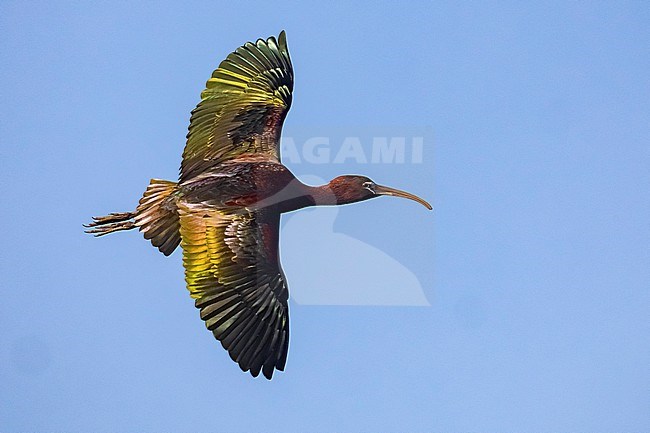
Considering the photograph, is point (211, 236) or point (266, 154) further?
point (266, 154)

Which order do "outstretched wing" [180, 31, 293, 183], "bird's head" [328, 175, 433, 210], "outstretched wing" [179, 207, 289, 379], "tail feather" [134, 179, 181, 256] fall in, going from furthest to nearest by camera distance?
"outstretched wing" [180, 31, 293, 183] → "tail feather" [134, 179, 181, 256] → "bird's head" [328, 175, 433, 210] → "outstretched wing" [179, 207, 289, 379]

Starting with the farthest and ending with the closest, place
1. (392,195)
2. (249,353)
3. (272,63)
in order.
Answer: (272,63) → (392,195) → (249,353)

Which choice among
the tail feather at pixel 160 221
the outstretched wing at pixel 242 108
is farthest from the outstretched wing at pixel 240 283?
the outstretched wing at pixel 242 108

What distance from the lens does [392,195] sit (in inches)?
439

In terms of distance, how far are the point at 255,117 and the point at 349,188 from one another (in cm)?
133

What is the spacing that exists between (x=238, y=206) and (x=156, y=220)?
1052 mm

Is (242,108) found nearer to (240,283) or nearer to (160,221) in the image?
(160,221)

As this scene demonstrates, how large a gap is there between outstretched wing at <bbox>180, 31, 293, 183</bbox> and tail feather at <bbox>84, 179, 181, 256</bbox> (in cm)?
30

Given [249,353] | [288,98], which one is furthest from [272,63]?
[249,353]

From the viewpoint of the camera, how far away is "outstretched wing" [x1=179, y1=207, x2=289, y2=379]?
10.4 metres

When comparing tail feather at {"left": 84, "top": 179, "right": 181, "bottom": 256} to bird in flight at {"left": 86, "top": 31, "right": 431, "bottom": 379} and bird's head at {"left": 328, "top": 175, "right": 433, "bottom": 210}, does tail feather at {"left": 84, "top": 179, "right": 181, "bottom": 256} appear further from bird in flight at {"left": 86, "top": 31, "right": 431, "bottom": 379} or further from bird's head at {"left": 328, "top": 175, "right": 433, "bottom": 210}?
bird's head at {"left": 328, "top": 175, "right": 433, "bottom": 210}

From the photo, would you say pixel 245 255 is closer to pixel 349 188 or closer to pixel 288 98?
pixel 349 188

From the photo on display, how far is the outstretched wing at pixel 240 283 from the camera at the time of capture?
10375 millimetres

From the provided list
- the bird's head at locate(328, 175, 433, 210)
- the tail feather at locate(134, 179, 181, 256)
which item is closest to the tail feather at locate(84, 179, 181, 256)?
the tail feather at locate(134, 179, 181, 256)
